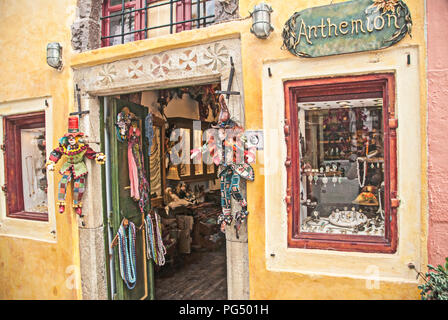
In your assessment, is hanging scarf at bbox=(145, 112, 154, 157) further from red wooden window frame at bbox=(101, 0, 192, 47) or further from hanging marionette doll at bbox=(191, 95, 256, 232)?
hanging marionette doll at bbox=(191, 95, 256, 232)

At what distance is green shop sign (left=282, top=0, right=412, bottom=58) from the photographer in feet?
8.93

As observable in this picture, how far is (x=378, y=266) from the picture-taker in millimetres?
2859

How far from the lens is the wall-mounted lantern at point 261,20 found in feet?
9.91

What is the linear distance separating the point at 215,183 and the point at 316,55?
19.4 feet

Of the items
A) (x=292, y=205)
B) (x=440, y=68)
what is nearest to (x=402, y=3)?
(x=440, y=68)

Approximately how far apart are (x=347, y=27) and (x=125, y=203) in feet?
11.2

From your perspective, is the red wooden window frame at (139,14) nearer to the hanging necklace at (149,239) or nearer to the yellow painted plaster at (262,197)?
the yellow painted plaster at (262,197)

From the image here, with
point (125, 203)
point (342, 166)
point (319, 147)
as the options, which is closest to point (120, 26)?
point (125, 203)

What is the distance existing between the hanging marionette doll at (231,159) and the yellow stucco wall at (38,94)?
7.04 ft

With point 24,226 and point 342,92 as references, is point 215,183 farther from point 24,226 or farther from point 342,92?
point 342,92

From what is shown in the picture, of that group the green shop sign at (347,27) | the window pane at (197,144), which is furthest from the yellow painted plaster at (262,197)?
the window pane at (197,144)

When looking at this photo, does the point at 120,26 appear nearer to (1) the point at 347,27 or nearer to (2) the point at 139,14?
(2) the point at 139,14

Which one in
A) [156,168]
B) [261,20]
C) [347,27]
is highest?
[261,20]

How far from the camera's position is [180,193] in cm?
700
